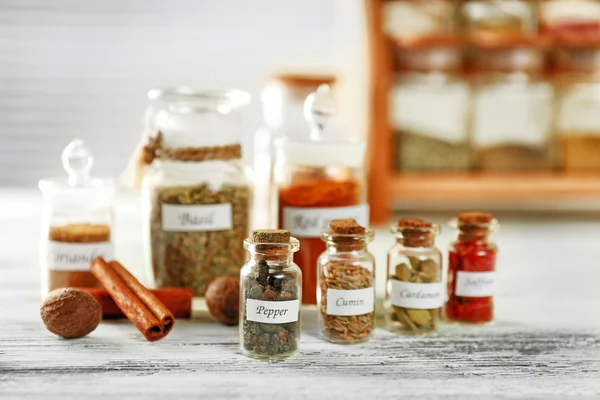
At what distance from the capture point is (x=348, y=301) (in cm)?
78

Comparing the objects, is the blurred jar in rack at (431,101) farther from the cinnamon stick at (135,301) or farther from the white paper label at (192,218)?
the cinnamon stick at (135,301)

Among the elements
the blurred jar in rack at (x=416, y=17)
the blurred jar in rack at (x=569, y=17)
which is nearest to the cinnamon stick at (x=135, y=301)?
the blurred jar in rack at (x=416, y=17)

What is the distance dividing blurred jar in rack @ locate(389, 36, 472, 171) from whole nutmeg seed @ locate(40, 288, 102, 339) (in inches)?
40.9

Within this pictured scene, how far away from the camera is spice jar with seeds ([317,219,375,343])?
0.78 meters

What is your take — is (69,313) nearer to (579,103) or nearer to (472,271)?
(472,271)

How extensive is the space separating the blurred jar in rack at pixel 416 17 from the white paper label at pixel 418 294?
0.96m

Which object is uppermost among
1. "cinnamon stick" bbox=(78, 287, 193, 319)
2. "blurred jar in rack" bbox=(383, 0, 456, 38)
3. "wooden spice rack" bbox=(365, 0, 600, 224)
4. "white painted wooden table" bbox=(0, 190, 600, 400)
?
"blurred jar in rack" bbox=(383, 0, 456, 38)

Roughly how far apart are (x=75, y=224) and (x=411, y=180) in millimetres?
963

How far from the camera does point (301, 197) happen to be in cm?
92

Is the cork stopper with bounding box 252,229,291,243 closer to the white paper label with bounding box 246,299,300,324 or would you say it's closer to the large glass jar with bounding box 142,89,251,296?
the white paper label with bounding box 246,299,300,324

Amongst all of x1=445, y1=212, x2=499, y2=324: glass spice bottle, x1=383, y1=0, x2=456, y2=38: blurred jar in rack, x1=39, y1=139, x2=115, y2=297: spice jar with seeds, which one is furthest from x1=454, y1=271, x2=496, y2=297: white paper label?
x1=383, y1=0, x2=456, y2=38: blurred jar in rack

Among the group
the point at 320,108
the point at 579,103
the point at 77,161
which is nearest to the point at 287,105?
the point at 320,108

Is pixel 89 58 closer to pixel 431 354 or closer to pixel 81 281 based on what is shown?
pixel 81 281

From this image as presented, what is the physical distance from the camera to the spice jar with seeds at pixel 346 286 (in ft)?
2.57
